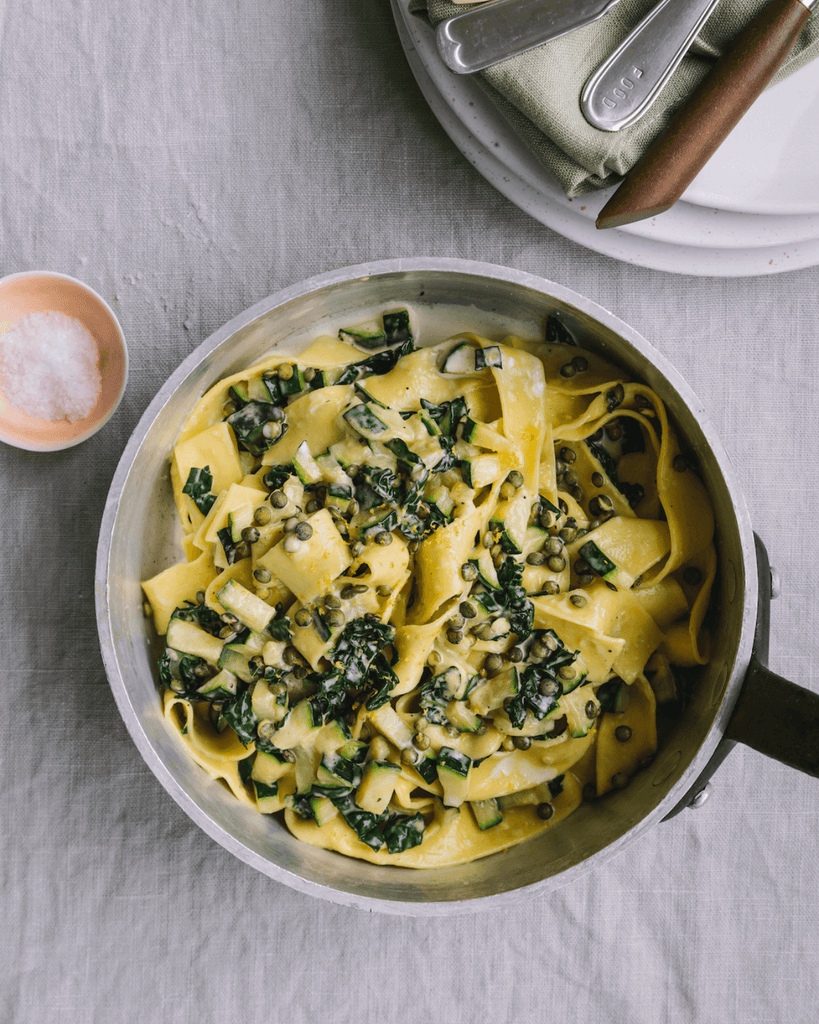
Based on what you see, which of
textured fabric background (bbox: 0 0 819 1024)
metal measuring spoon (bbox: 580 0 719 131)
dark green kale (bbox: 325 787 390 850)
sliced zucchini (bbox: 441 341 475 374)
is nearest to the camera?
metal measuring spoon (bbox: 580 0 719 131)

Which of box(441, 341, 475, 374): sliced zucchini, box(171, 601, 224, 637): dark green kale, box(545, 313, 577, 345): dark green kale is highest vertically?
box(545, 313, 577, 345): dark green kale

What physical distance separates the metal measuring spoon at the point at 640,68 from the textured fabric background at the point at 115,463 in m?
0.35

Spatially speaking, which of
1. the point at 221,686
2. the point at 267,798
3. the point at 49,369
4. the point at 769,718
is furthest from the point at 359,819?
the point at 49,369

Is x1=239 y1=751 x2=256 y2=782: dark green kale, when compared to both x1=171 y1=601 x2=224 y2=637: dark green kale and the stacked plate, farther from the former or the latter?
the stacked plate

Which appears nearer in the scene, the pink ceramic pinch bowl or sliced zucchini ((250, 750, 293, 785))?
sliced zucchini ((250, 750, 293, 785))

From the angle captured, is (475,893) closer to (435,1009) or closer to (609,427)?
(435,1009)

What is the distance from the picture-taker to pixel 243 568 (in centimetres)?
188

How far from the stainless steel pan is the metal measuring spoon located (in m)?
0.46

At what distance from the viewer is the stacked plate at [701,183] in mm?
1898

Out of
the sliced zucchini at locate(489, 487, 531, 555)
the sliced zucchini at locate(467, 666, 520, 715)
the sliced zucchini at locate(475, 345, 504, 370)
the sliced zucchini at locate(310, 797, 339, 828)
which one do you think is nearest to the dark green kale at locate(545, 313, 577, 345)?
the sliced zucchini at locate(475, 345, 504, 370)

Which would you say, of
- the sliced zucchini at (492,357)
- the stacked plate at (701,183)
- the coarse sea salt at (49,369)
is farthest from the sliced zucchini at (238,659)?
the stacked plate at (701,183)

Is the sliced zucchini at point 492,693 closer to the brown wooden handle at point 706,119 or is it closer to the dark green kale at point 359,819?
the dark green kale at point 359,819

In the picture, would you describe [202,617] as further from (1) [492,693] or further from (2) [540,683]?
(2) [540,683]

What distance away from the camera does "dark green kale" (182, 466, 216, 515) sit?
190 cm
